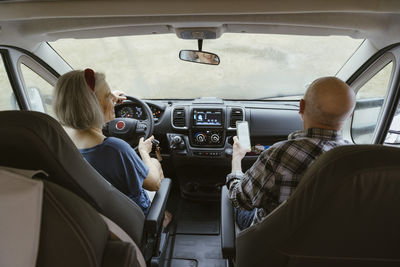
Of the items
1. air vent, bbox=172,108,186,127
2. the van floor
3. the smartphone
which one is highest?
air vent, bbox=172,108,186,127

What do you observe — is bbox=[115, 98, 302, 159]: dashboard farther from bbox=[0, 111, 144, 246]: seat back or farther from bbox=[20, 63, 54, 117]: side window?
bbox=[0, 111, 144, 246]: seat back

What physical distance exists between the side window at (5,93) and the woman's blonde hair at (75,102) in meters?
1.47

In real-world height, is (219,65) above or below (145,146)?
above

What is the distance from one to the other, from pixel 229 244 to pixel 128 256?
2.67 ft

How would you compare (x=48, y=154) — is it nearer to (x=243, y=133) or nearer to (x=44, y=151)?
(x=44, y=151)

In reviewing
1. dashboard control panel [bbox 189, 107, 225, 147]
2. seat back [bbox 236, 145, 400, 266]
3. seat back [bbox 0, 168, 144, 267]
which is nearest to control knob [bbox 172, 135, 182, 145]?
dashboard control panel [bbox 189, 107, 225, 147]

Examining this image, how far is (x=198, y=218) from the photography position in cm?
344

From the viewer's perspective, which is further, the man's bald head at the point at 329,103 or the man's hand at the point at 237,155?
the man's hand at the point at 237,155

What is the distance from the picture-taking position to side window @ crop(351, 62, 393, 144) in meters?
2.80

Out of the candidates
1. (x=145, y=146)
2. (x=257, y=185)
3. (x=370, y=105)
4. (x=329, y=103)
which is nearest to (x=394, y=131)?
(x=370, y=105)

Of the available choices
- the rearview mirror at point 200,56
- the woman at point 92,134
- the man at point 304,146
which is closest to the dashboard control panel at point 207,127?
the rearview mirror at point 200,56

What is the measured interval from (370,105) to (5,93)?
389 cm

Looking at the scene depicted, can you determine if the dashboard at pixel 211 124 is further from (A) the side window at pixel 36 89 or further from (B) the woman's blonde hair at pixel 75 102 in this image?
(B) the woman's blonde hair at pixel 75 102

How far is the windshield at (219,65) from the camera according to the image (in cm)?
659
